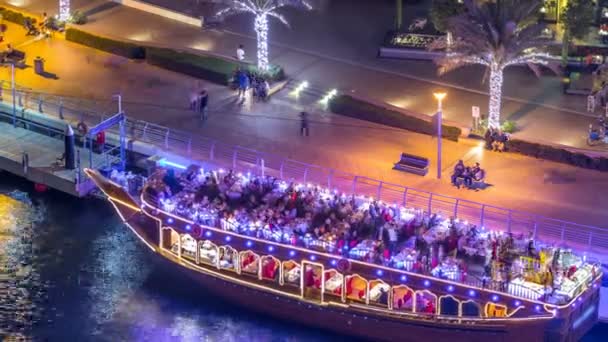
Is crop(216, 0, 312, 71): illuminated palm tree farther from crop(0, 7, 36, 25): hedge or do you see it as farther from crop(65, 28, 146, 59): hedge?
crop(0, 7, 36, 25): hedge

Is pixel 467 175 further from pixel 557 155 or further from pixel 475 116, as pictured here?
pixel 475 116

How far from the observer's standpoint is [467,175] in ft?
232

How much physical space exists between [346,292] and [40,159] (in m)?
21.7

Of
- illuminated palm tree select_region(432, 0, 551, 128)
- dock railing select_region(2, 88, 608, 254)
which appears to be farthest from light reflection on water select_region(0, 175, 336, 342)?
illuminated palm tree select_region(432, 0, 551, 128)

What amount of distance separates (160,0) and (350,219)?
34.4 meters

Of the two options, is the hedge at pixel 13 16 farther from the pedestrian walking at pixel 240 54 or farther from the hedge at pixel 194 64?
the pedestrian walking at pixel 240 54

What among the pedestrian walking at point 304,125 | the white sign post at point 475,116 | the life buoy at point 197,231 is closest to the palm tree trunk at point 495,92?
the white sign post at point 475,116

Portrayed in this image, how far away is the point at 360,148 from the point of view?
75.6m

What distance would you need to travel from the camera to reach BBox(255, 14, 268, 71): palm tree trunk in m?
82.2

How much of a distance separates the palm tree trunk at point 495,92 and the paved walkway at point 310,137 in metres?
1.72

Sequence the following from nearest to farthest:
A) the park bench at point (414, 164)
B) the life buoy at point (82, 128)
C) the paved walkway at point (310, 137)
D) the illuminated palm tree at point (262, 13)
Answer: the paved walkway at point (310, 137), the park bench at point (414, 164), the life buoy at point (82, 128), the illuminated palm tree at point (262, 13)

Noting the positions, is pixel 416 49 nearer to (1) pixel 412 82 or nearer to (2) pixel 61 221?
(1) pixel 412 82

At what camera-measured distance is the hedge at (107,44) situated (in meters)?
86.9

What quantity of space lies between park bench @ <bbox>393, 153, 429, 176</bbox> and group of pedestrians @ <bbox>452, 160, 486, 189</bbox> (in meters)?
1.72
